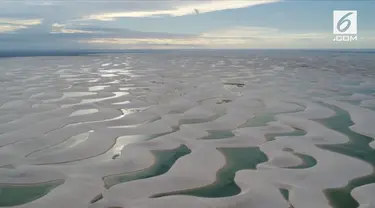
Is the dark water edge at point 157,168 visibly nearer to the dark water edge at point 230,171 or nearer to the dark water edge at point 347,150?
the dark water edge at point 230,171

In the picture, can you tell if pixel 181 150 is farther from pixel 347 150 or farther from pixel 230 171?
pixel 347 150

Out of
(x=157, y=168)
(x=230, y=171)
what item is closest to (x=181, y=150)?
(x=157, y=168)

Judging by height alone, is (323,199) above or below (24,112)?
below

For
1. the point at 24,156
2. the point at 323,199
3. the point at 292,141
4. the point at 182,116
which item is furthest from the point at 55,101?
the point at 323,199

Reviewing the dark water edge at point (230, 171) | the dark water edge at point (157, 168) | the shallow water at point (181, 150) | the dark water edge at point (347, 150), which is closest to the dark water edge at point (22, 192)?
the shallow water at point (181, 150)

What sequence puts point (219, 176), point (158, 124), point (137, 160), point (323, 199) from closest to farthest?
point (323, 199) < point (219, 176) < point (137, 160) < point (158, 124)

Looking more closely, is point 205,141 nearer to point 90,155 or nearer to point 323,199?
point 90,155
